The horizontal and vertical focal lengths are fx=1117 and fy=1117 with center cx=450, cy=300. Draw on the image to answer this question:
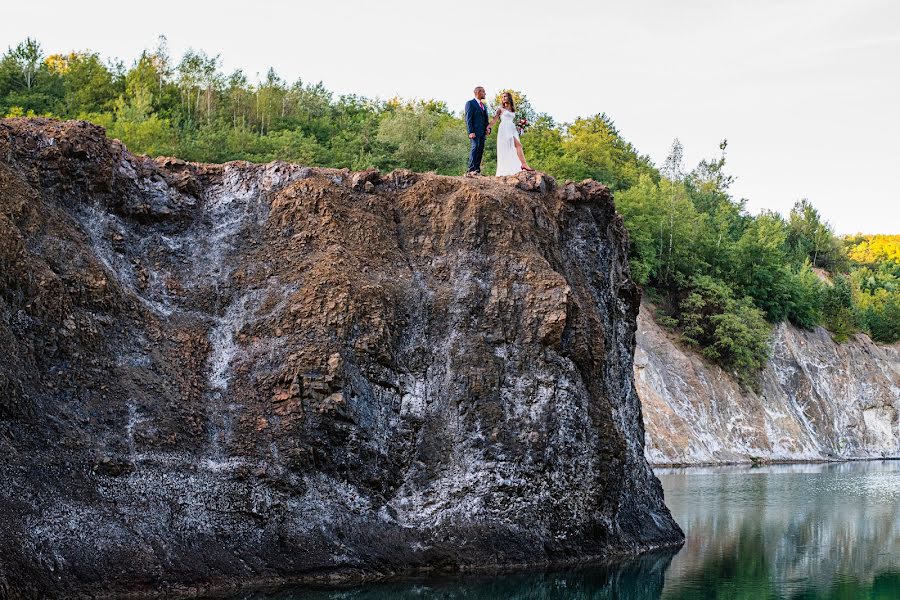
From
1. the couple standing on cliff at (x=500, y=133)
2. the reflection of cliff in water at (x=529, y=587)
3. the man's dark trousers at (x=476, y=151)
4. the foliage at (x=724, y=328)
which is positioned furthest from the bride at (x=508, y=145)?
the foliage at (x=724, y=328)

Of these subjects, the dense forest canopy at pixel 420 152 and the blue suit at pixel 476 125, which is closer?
the blue suit at pixel 476 125

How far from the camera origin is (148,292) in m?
21.4

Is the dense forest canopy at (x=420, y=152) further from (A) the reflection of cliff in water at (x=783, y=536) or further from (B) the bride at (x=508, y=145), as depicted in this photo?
(B) the bride at (x=508, y=145)

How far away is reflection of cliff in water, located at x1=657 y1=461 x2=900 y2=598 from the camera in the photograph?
70.2 ft

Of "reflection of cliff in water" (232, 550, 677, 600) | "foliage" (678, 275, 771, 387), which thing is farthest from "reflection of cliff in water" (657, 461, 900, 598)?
"foliage" (678, 275, 771, 387)

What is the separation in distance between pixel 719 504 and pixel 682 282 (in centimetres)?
2983

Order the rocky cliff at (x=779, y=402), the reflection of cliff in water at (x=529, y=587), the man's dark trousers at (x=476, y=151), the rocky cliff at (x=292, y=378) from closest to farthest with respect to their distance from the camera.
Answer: the rocky cliff at (x=292, y=378) → the reflection of cliff in water at (x=529, y=587) → the man's dark trousers at (x=476, y=151) → the rocky cliff at (x=779, y=402)

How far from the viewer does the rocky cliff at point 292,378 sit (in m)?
17.7

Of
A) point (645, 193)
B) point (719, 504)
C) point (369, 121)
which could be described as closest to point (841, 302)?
point (645, 193)

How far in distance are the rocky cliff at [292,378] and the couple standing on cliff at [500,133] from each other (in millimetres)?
1264

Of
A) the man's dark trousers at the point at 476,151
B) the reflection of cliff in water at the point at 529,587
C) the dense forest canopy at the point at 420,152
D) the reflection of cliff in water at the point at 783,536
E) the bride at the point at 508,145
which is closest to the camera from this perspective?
the reflection of cliff in water at the point at 529,587

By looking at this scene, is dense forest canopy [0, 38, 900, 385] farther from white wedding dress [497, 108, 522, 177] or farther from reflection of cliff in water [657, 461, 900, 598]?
white wedding dress [497, 108, 522, 177]

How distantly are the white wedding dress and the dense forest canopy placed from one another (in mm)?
25397

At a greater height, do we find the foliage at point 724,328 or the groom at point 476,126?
the groom at point 476,126
